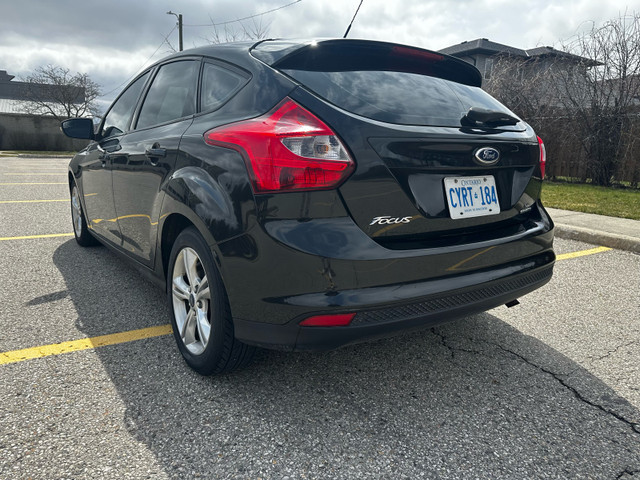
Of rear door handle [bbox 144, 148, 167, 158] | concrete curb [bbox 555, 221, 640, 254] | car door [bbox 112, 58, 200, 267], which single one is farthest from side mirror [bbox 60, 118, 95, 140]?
concrete curb [bbox 555, 221, 640, 254]

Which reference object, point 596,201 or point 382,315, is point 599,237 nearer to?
point 596,201

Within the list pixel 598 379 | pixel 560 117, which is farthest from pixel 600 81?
pixel 598 379

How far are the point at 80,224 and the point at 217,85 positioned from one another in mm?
3044

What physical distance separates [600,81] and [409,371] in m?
11.9

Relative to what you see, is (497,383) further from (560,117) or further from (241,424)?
(560,117)

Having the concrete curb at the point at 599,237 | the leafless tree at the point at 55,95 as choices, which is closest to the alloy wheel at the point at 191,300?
the concrete curb at the point at 599,237

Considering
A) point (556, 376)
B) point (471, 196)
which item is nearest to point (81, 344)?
point (471, 196)

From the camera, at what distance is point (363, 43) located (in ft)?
7.44

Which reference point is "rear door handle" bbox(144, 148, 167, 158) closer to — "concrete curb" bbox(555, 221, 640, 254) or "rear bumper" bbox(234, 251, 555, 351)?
"rear bumper" bbox(234, 251, 555, 351)

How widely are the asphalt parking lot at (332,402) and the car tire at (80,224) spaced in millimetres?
1407

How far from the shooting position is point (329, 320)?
183 centimetres

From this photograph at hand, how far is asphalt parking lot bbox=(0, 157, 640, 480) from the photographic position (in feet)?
5.87

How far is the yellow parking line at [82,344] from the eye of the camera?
2.54m

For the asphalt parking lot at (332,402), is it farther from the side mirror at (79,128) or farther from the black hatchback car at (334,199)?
the side mirror at (79,128)
